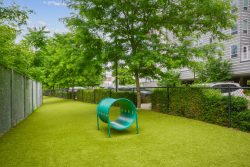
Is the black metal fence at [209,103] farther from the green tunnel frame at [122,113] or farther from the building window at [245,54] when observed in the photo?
the building window at [245,54]

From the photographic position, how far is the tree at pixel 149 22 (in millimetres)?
13938

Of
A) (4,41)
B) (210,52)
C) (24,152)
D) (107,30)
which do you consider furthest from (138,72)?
(24,152)

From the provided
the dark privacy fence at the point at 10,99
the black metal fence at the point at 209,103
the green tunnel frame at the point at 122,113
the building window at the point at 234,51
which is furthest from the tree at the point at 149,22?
the building window at the point at 234,51

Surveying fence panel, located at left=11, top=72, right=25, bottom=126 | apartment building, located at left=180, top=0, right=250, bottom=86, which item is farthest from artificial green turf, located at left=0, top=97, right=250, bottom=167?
apartment building, located at left=180, top=0, right=250, bottom=86

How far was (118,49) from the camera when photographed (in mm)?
14070

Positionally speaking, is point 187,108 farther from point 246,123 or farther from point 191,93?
point 246,123

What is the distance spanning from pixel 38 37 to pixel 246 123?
3253cm

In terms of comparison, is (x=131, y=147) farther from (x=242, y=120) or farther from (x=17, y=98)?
(x=17, y=98)

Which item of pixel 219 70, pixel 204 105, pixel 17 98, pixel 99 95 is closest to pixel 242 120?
pixel 204 105

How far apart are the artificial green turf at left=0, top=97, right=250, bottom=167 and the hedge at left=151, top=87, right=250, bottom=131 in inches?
19.9

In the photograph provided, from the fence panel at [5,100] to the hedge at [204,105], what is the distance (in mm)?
7228

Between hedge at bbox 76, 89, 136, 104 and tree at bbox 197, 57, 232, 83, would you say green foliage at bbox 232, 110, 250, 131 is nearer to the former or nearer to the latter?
hedge at bbox 76, 89, 136, 104

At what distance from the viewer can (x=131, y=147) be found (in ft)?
22.9

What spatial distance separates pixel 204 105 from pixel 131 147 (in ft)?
15.5
